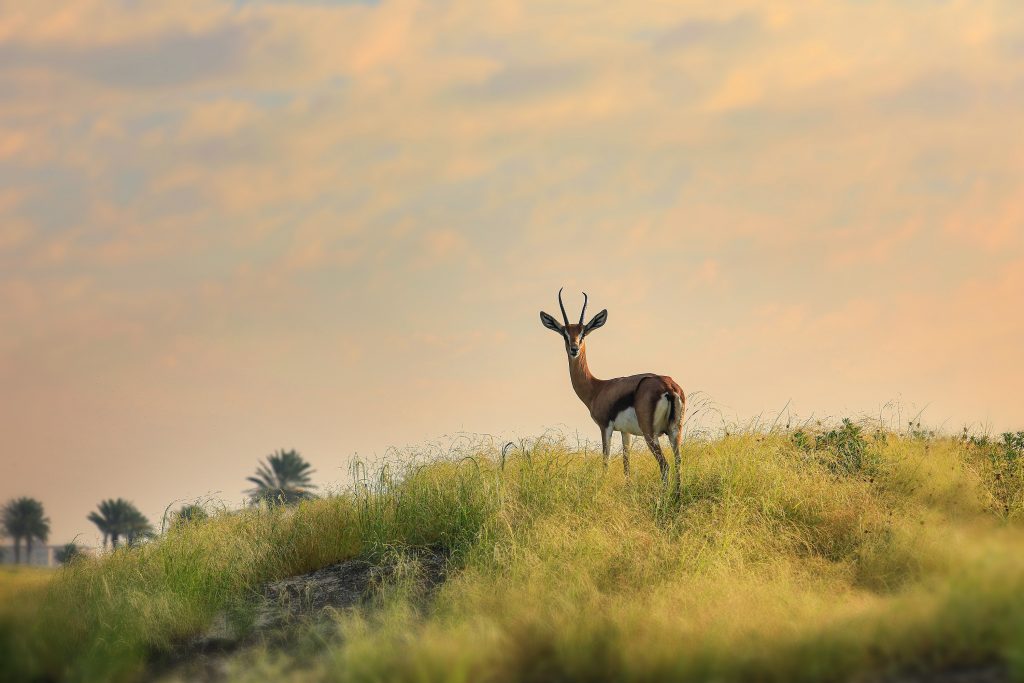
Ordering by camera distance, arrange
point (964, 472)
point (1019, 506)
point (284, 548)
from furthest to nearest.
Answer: point (964, 472) < point (1019, 506) < point (284, 548)

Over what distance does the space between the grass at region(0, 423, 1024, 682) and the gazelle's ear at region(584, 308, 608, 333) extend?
196cm

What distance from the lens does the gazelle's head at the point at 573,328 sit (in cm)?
1634

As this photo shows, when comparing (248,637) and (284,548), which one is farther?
(284,548)

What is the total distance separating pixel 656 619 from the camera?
30.7 ft

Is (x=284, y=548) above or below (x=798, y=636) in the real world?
above

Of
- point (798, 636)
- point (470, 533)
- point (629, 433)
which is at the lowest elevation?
point (798, 636)

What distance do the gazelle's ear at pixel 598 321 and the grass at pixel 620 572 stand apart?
6.42ft

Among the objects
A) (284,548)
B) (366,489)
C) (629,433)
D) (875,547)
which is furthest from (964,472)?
(284,548)

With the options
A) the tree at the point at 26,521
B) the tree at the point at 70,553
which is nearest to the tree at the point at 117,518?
the tree at the point at 26,521

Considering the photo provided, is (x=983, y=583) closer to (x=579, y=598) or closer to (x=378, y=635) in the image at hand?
(x=579, y=598)

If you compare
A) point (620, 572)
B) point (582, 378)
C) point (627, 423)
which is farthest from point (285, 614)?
point (582, 378)

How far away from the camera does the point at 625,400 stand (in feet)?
50.6

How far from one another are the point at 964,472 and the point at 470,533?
26.0 ft

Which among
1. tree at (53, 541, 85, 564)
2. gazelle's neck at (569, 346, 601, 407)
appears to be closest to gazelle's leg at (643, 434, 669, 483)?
gazelle's neck at (569, 346, 601, 407)
